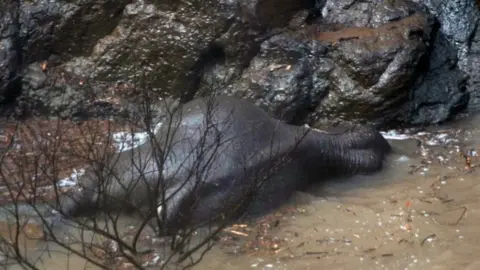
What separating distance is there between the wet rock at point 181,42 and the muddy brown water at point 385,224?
2057 mm

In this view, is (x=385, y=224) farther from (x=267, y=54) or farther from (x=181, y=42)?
(x=181, y=42)

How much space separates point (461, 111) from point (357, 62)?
A: 1.21 m

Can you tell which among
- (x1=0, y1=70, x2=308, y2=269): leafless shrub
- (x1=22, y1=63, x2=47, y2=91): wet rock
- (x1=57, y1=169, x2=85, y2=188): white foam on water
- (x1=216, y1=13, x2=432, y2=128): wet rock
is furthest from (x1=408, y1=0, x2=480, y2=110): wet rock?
(x1=22, y1=63, x2=47, y2=91): wet rock

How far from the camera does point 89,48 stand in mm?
8281

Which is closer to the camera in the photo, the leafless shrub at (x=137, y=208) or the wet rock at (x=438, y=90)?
the leafless shrub at (x=137, y=208)

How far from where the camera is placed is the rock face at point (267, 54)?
7.59 meters

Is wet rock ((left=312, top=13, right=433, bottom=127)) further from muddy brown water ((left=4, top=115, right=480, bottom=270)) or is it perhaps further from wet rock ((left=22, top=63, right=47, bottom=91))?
wet rock ((left=22, top=63, right=47, bottom=91))

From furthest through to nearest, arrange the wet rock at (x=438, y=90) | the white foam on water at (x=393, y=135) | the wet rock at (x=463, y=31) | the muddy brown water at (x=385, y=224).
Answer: the wet rock at (x=463, y=31) < the wet rock at (x=438, y=90) < the white foam on water at (x=393, y=135) < the muddy brown water at (x=385, y=224)

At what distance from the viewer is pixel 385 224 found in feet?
18.4

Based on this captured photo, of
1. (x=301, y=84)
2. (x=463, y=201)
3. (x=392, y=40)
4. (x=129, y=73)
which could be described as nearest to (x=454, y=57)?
(x=392, y=40)

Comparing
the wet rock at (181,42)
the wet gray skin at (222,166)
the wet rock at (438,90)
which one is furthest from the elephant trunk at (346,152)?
the wet rock at (181,42)

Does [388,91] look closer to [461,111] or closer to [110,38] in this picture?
[461,111]

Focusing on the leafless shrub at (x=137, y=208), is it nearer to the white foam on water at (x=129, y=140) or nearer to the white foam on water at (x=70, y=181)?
the white foam on water at (x=70, y=181)

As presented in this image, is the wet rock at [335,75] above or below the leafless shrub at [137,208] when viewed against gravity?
above
